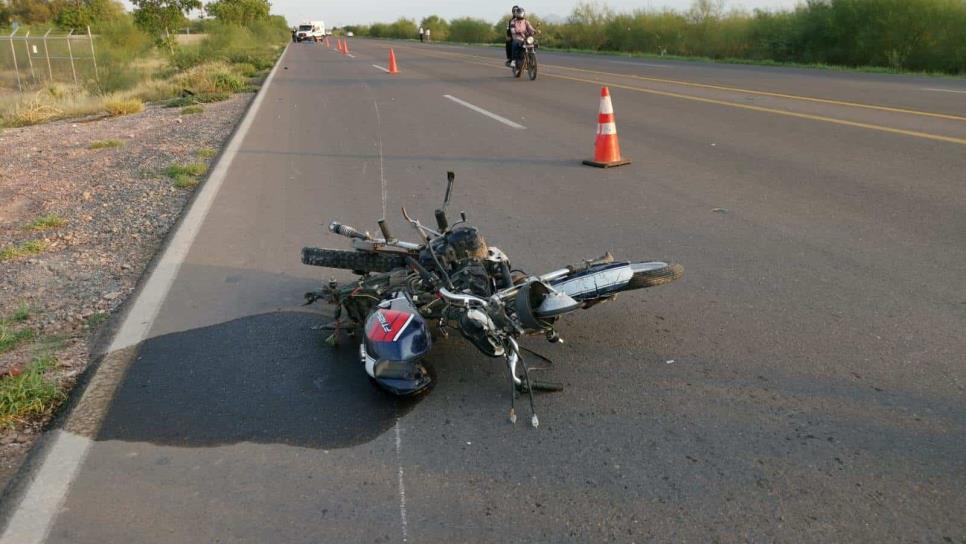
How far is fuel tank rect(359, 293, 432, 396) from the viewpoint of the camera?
385cm

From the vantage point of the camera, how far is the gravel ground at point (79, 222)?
4.92 meters

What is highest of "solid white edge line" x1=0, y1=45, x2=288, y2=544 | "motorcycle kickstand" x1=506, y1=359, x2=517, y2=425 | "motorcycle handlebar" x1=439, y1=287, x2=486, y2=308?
"motorcycle handlebar" x1=439, y1=287, x2=486, y2=308

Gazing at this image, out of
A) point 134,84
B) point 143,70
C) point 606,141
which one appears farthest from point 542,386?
point 143,70

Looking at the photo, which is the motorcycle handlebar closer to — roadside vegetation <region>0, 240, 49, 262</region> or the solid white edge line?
the solid white edge line

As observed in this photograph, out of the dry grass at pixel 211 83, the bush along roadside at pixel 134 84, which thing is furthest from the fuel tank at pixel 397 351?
the dry grass at pixel 211 83

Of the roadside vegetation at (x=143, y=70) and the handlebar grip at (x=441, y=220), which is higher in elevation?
the handlebar grip at (x=441, y=220)

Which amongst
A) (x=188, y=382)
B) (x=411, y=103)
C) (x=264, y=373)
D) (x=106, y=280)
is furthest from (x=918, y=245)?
(x=411, y=103)

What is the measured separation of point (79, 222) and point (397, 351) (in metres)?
5.28

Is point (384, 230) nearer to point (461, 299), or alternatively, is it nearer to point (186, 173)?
point (461, 299)

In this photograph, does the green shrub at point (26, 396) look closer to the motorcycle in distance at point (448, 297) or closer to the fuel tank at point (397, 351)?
the motorcycle in distance at point (448, 297)

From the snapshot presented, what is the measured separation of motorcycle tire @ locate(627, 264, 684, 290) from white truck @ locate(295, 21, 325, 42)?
279ft

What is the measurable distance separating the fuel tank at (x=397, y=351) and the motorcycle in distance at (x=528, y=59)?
66.2ft

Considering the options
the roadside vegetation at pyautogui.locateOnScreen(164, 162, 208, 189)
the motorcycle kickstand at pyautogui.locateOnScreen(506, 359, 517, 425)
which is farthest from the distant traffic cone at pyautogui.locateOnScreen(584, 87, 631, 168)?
the motorcycle kickstand at pyautogui.locateOnScreen(506, 359, 517, 425)

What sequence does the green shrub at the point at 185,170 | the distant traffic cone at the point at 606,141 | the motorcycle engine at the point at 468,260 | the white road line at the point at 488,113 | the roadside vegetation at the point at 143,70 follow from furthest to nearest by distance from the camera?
the roadside vegetation at the point at 143,70 → the white road line at the point at 488,113 → the green shrub at the point at 185,170 → the distant traffic cone at the point at 606,141 → the motorcycle engine at the point at 468,260
